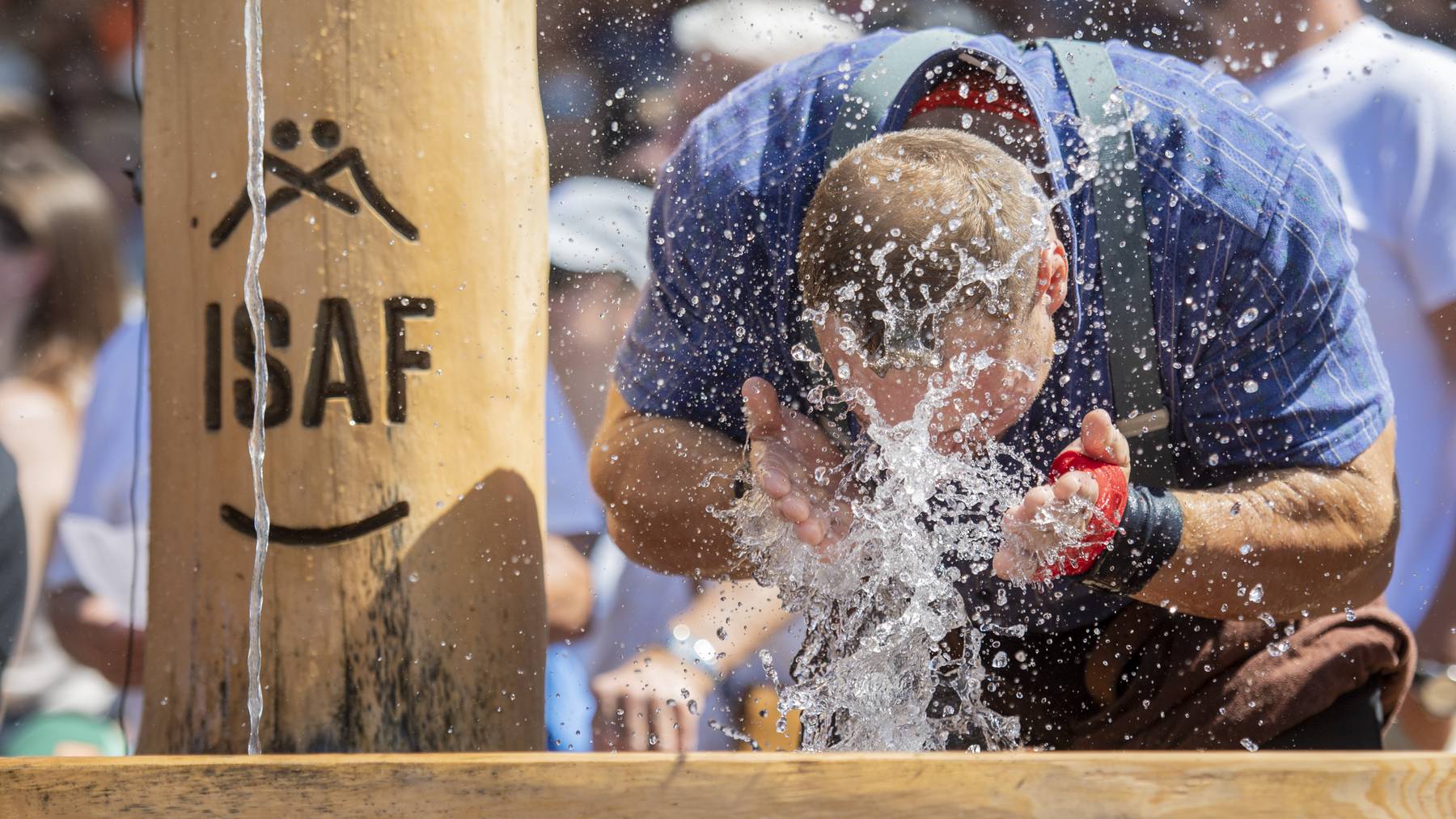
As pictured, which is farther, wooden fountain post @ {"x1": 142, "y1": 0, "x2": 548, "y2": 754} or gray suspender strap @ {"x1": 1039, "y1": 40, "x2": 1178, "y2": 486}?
gray suspender strap @ {"x1": 1039, "y1": 40, "x2": 1178, "y2": 486}

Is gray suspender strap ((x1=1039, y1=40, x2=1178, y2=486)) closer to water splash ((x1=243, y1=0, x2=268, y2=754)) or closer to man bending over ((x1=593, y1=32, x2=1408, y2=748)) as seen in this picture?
man bending over ((x1=593, y1=32, x2=1408, y2=748))

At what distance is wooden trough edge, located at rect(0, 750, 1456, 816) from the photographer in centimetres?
106

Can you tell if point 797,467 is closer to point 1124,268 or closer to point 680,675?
point 1124,268

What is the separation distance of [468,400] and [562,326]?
93 cm

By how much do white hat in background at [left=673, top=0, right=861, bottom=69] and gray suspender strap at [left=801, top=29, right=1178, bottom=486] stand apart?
0.71 m

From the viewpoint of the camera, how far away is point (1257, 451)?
5.43 ft

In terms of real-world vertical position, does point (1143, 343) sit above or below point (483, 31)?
below

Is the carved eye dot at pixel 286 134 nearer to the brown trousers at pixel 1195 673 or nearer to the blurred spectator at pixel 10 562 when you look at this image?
the brown trousers at pixel 1195 673

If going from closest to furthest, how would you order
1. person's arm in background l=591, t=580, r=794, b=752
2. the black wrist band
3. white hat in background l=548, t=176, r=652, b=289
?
the black wrist band
person's arm in background l=591, t=580, r=794, b=752
white hat in background l=548, t=176, r=652, b=289

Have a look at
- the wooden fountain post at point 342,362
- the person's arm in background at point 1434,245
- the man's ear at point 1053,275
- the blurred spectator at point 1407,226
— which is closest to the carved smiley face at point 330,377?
the wooden fountain post at point 342,362

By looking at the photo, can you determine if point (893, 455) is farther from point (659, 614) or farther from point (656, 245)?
point (659, 614)

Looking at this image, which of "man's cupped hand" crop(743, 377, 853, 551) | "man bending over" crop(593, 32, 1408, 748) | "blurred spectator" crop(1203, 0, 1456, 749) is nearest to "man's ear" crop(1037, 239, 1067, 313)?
"man bending over" crop(593, 32, 1408, 748)

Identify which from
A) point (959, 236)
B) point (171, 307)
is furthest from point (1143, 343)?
point (171, 307)

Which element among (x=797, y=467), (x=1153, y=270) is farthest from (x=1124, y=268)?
(x=797, y=467)
